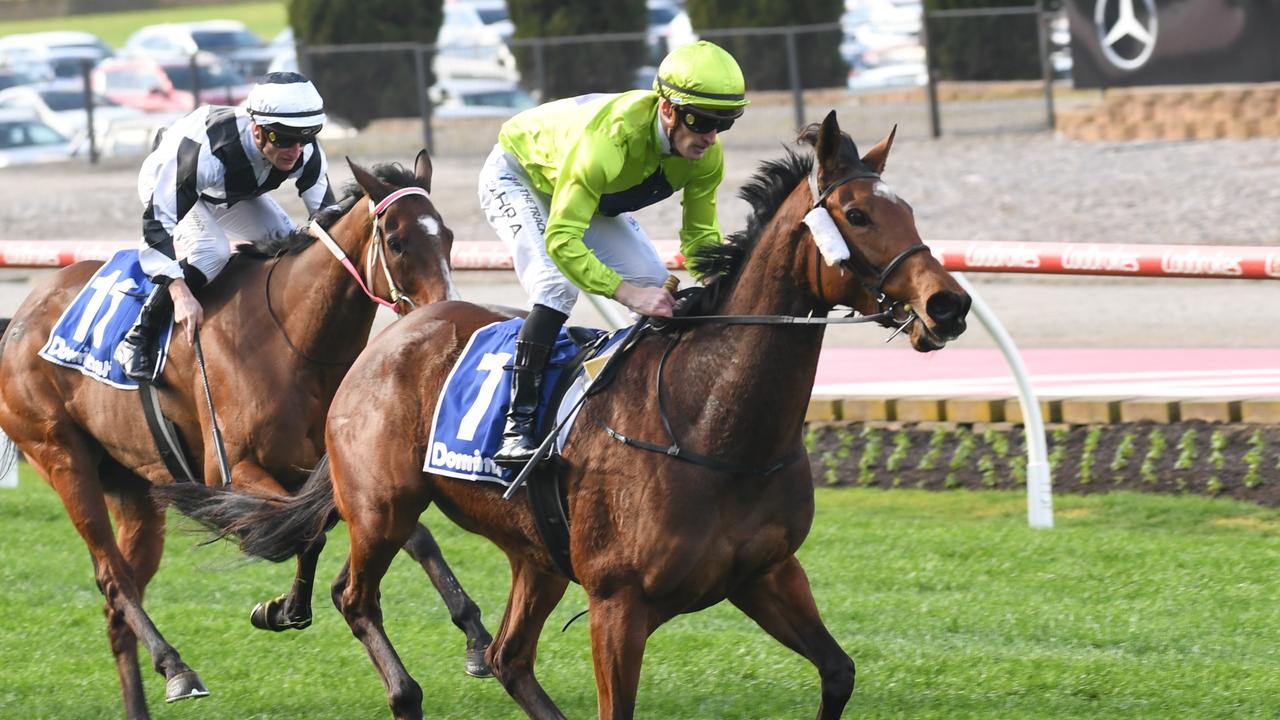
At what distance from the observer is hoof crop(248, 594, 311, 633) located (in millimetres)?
5898

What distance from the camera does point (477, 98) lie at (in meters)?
22.6

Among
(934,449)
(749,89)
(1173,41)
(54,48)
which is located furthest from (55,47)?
(934,449)

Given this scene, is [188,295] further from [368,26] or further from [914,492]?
[368,26]

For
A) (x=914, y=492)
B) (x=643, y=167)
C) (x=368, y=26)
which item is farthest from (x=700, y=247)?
(x=368, y=26)

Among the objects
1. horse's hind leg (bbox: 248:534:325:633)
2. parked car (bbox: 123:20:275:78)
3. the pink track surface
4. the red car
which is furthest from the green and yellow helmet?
parked car (bbox: 123:20:275:78)

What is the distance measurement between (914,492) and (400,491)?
142 inches

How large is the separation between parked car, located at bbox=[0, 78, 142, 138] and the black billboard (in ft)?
42.7

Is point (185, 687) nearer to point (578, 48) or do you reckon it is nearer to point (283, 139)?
point (283, 139)

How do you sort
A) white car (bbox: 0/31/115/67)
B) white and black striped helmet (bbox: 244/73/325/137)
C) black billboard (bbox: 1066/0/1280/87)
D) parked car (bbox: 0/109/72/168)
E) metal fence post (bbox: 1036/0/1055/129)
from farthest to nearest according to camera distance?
white car (bbox: 0/31/115/67) < parked car (bbox: 0/109/72/168) < metal fence post (bbox: 1036/0/1055/129) < black billboard (bbox: 1066/0/1280/87) < white and black striped helmet (bbox: 244/73/325/137)

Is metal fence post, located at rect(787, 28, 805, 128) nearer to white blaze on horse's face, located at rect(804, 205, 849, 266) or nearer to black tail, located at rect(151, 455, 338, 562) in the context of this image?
black tail, located at rect(151, 455, 338, 562)

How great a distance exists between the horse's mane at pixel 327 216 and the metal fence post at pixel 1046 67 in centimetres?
1343

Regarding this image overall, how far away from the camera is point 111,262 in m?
6.62

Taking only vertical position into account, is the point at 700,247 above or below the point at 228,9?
above

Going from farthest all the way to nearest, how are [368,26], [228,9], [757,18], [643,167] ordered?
[228,9], [368,26], [757,18], [643,167]
